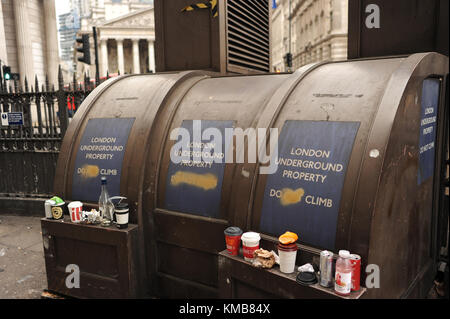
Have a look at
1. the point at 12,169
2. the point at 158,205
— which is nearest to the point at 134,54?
the point at 12,169

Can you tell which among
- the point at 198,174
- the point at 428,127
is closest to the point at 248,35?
the point at 198,174

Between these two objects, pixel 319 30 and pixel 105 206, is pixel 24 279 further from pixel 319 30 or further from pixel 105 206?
pixel 319 30

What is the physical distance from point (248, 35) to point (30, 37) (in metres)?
25.0

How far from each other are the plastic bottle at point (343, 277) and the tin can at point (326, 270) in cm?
6

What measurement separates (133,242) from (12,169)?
5.13 m

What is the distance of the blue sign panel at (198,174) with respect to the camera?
305 centimetres

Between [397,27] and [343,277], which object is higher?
[397,27]

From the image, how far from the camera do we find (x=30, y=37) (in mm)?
24906

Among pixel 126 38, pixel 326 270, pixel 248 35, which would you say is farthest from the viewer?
pixel 126 38

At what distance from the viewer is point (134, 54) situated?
65875mm

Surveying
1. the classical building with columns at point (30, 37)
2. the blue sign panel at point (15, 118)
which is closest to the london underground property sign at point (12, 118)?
the blue sign panel at point (15, 118)

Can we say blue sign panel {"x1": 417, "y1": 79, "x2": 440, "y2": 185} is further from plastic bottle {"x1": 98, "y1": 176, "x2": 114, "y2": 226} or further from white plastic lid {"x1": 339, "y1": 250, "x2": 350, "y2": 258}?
plastic bottle {"x1": 98, "y1": 176, "x2": 114, "y2": 226}

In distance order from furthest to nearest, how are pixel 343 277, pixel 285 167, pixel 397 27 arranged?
pixel 397 27
pixel 285 167
pixel 343 277
